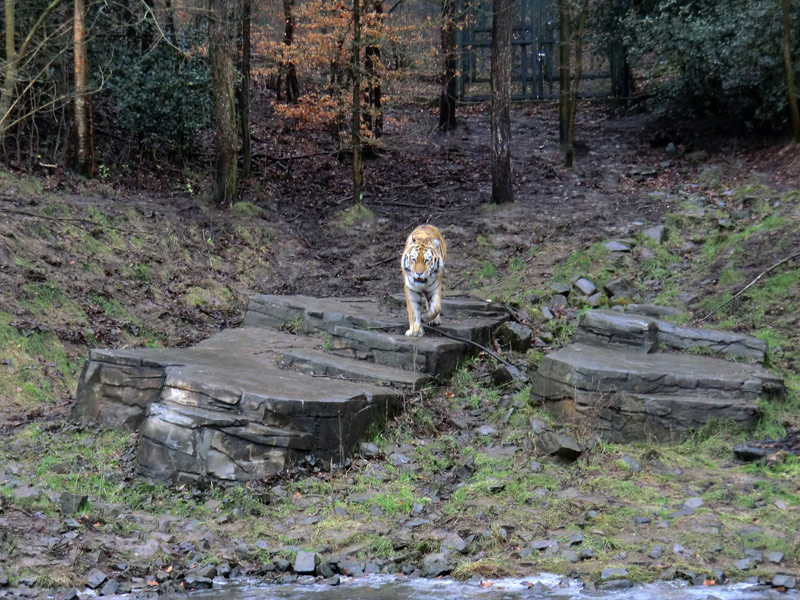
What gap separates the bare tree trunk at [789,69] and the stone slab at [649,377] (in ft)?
28.4

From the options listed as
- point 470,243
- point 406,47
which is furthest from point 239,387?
point 406,47

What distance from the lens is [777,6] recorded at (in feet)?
55.3

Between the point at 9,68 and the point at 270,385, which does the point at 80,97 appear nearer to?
the point at 9,68

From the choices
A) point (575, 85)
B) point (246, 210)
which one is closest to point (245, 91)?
point (246, 210)

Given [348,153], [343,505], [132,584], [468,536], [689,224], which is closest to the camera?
[132,584]

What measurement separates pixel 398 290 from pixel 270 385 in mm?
6114

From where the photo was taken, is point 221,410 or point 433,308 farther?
point 433,308

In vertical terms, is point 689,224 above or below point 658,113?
below

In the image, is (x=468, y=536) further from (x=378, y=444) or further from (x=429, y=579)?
(x=378, y=444)

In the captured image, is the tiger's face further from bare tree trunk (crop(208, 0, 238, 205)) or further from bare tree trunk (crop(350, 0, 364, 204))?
bare tree trunk (crop(208, 0, 238, 205))

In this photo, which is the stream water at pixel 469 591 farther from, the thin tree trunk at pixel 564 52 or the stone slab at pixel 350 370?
the thin tree trunk at pixel 564 52

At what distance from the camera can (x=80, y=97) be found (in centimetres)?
1598

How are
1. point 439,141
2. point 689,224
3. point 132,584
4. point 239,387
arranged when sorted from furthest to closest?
point 439,141 < point 689,224 < point 239,387 < point 132,584

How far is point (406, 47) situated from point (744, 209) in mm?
A: 9451
